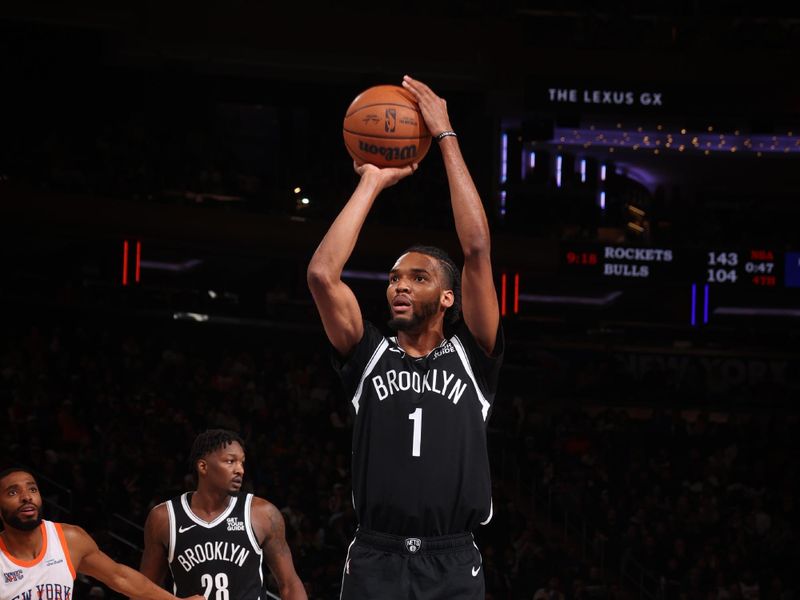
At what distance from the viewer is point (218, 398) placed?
52.6ft

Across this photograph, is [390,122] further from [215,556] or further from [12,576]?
[12,576]

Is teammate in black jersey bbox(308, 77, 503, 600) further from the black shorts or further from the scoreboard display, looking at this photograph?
the scoreboard display

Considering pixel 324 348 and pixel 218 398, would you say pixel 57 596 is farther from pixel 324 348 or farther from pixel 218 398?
pixel 324 348

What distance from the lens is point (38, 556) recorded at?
5.89 m

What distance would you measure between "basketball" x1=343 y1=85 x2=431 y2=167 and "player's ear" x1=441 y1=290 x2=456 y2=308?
568 mm

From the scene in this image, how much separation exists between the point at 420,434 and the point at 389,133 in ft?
3.83

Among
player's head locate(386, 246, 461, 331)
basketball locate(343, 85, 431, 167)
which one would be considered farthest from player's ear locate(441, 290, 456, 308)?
basketball locate(343, 85, 431, 167)

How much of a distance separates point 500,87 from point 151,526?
46.8ft

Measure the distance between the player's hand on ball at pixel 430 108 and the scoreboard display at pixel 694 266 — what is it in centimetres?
1420

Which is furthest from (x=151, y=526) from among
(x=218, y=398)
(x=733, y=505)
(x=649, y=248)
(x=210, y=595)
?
(x=649, y=248)

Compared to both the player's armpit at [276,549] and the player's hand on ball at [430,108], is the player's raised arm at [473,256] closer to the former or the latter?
the player's hand on ball at [430,108]

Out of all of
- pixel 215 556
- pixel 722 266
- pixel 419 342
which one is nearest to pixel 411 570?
pixel 419 342

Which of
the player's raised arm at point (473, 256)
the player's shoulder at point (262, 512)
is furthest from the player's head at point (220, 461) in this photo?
the player's raised arm at point (473, 256)

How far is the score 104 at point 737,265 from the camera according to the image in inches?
720
